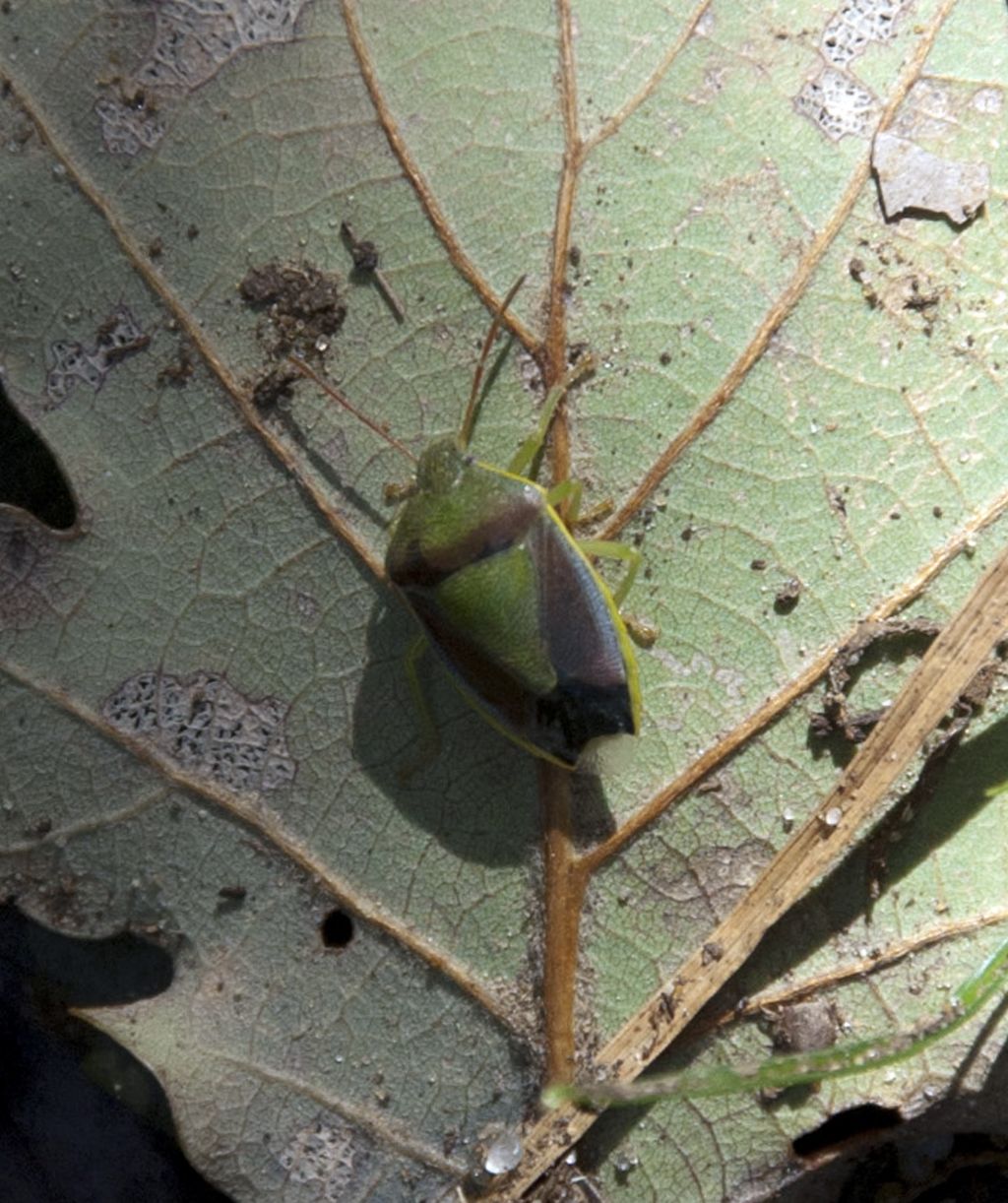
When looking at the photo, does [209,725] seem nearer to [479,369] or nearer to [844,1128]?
[479,369]

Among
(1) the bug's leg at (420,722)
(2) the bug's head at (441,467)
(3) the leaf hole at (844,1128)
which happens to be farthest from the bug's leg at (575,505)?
(3) the leaf hole at (844,1128)

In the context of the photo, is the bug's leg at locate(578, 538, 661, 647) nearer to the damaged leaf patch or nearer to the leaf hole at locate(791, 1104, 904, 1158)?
the damaged leaf patch

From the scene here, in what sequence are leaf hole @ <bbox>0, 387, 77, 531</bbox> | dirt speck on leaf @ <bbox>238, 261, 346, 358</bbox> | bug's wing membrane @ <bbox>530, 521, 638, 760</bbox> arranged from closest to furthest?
bug's wing membrane @ <bbox>530, 521, 638, 760</bbox>
dirt speck on leaf @ <bbox>238, 261, 346, 358</bbox>
leaf hole @ <bbox>0, 387, 77, 531</bbox>

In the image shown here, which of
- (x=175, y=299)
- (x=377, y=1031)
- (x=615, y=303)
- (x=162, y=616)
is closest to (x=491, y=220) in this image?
(x=615, y=303)

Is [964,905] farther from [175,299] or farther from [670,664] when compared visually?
[175,299]

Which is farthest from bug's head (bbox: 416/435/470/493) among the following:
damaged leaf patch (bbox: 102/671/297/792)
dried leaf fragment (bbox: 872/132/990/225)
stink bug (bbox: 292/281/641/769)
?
dried leaf fragment (bbox: 872/132/990/225)

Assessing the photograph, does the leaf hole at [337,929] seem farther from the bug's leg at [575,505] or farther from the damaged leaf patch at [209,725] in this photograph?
the bug's leg at [575,505]
